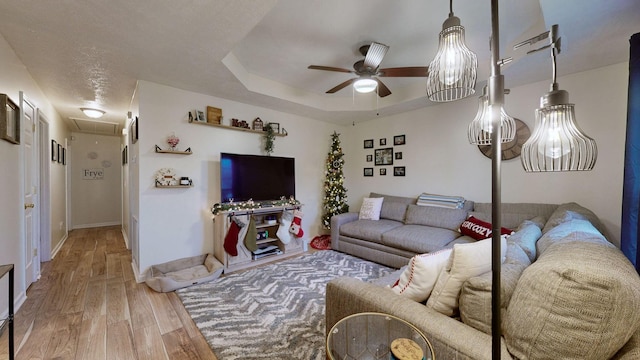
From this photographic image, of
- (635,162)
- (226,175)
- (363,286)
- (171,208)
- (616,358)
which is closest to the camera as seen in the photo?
(616,358)

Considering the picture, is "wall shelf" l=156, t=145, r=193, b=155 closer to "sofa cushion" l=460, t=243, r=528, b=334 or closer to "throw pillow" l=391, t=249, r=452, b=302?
"throw pillow" l=391, t=249, r=452, b=302

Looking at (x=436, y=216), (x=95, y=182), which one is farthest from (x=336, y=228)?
(x=95, y=182)

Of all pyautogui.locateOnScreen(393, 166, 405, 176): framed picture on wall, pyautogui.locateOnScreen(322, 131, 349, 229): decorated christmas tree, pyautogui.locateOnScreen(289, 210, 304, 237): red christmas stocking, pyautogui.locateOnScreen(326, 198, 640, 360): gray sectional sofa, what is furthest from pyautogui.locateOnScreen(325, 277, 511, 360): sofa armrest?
pyautogui.locateOnScreen(393, 166, 405, 176): framed picture on wall

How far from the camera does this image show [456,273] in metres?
1.20

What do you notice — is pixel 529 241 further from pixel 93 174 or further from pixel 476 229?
pixel 93 174

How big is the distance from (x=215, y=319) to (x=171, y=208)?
64.1 inches

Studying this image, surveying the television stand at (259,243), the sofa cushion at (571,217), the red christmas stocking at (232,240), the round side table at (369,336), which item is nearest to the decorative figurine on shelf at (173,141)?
the television stand at (259,243)

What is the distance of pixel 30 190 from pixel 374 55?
4.04 meters

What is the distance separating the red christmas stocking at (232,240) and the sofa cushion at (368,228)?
Result: 1614 mm

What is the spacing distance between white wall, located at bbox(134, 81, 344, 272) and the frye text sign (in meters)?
4.10

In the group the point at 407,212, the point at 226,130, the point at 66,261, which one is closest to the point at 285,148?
the point at 226,130

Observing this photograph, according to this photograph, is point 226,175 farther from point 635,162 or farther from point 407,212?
point 635,162

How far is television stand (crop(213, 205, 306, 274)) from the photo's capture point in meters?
3.17

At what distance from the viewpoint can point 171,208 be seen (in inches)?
122
